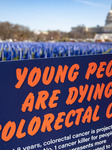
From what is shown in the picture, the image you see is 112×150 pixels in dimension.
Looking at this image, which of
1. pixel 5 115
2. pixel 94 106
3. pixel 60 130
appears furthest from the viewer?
pixel 94 106

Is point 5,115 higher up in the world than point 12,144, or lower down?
higher up

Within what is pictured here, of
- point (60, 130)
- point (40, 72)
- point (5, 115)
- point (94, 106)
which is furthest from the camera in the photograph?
point (94, 106)

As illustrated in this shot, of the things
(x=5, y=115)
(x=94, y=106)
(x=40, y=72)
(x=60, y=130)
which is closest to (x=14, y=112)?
(x=5, y=115)

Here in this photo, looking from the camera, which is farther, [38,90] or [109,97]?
[109,97]

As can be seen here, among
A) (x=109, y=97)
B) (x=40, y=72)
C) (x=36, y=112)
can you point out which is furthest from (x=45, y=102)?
(x=109, y=97)

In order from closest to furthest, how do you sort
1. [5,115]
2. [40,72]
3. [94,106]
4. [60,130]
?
[5,115] < [40,72] < [60,130] < [94,106]

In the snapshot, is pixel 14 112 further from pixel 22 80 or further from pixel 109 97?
pixel 109 97

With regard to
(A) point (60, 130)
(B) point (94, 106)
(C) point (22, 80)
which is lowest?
(A) point (60, 130)

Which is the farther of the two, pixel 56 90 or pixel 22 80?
pixel 56 90

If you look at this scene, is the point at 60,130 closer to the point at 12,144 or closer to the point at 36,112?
the point at 36,112

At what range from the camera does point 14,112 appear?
1685mm

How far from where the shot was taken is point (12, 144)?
5.64ft

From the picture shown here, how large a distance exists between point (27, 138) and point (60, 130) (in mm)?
307

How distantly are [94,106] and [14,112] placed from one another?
774mm
